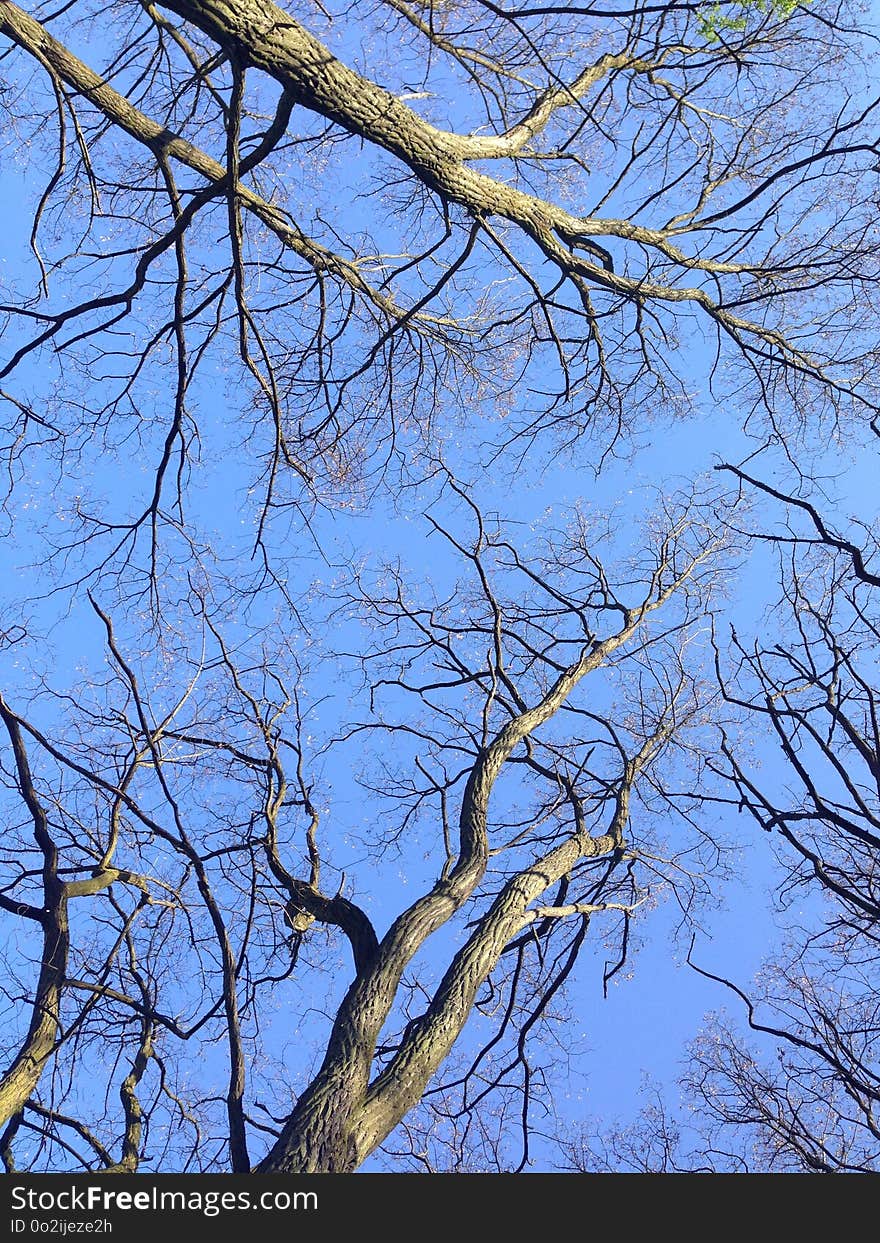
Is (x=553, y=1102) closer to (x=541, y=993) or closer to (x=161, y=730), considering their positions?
(x=541, y=993)

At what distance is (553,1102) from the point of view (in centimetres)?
522

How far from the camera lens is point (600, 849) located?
553cm

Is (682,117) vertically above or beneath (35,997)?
above

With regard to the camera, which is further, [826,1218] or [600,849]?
[600,849]

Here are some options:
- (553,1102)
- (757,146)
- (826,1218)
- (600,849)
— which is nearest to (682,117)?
(757,146)

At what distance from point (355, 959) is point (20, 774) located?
207 cm

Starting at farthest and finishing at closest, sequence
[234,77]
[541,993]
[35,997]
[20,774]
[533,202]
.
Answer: [541,993], [533,202], [20,774], [35,997], [234,77]

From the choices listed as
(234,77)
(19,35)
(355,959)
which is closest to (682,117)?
(234,77)

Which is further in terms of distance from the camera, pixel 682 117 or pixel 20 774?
A: pixel 682 117

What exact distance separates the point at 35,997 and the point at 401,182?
4.66m

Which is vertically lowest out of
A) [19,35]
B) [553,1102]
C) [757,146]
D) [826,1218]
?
[826,1218]

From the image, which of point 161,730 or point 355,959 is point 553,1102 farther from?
point 161,730

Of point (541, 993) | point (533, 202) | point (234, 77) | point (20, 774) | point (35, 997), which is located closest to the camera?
point (234, 77)

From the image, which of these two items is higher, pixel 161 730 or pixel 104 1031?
pixel 161 730
